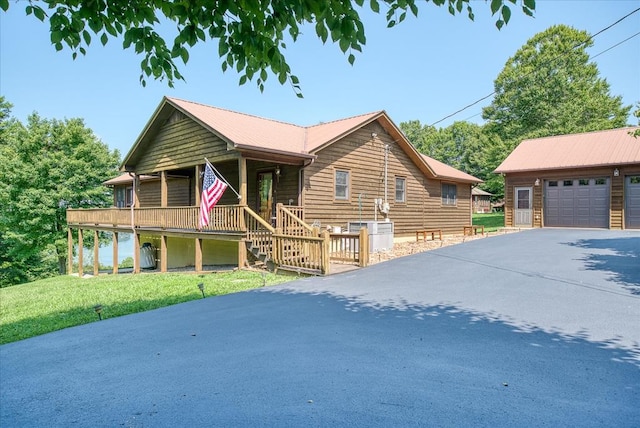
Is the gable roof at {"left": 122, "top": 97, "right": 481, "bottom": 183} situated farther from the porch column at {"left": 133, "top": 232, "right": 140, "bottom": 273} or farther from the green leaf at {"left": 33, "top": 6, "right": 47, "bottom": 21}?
the green leaf at {"left": 33, "top": 6, "right": 47, "bottom": 21}

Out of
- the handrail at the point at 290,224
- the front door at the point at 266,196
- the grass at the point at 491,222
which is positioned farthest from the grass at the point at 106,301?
the grass at the point at 491,222

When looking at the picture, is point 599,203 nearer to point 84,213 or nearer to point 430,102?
point 430,102

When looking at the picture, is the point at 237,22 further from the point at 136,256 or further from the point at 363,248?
the point at 136,256

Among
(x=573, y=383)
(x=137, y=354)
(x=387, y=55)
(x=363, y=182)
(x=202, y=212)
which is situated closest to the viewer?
(x=573, y=383)

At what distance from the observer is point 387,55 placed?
14.6 meters

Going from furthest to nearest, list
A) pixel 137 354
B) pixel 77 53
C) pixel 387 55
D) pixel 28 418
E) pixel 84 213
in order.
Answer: pixel 84 213, pixel 387 55, pixel 137 354, pixel 77 53, pixel 28 418

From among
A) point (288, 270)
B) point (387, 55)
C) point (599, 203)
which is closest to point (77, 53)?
point (288, 270)

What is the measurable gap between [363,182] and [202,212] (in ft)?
22.1

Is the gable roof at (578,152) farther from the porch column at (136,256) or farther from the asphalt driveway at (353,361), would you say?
the porch column at (136,256)

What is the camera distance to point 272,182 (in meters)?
15.1

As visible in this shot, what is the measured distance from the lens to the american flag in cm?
1192

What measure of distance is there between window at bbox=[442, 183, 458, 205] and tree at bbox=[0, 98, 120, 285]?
2208cm

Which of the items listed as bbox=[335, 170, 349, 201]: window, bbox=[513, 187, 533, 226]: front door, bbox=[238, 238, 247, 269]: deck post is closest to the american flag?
bbox=[238, 238, 247, 269]: deck post

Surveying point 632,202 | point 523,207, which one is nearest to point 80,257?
point 523,207
